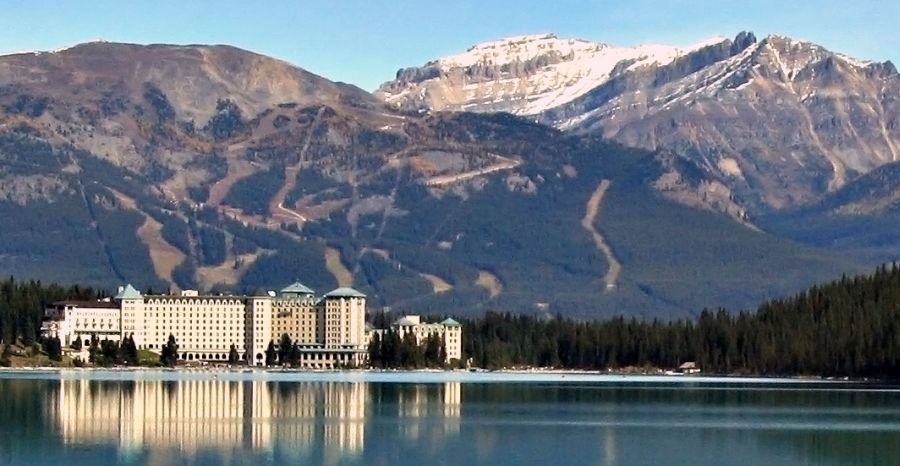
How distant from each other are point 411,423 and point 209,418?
11714 millimetres

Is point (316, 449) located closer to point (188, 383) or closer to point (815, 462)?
point (815, 462)

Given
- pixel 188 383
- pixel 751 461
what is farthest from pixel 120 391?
pixel 751 461

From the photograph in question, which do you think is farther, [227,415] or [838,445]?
[227,415]

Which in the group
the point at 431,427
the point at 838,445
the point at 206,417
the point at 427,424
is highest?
the point at 206,417

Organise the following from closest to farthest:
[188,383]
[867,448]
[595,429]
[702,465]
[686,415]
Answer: [702,465] < [867,448] < [595,429] < [686,415] < [188,383]

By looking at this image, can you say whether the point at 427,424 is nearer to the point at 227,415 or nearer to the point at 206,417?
the point at 227,415

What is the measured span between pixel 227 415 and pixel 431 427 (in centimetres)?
1423

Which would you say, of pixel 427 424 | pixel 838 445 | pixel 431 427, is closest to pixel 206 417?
pixel 427 424

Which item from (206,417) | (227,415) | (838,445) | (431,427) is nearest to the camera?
(838,445)

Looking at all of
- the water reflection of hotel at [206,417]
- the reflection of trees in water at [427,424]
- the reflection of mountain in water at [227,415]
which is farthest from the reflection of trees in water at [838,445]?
the water reflection of hotel at [206,417]

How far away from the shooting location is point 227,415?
13362 cm

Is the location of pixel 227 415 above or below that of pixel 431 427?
above

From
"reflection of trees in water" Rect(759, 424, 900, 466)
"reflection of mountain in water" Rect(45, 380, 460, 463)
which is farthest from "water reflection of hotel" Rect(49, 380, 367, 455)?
"reflection of trees in water" Rect(759, 424, 900, 466)

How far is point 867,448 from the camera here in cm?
11306
